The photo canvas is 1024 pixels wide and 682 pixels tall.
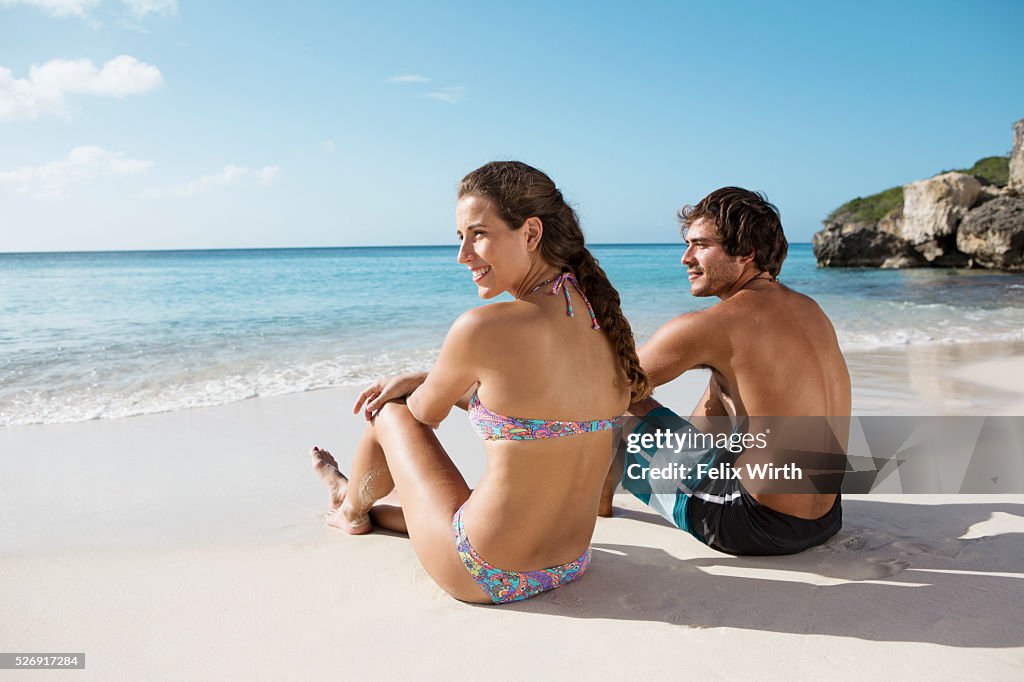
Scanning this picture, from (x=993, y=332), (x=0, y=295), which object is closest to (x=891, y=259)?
(x=993, y=332)

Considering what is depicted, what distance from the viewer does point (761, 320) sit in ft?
9.28

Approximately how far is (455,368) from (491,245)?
1.45 ft

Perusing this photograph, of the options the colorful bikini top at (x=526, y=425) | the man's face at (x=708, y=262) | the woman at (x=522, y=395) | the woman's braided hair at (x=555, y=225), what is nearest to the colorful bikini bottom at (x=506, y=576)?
the woman at (x=522, y=395)

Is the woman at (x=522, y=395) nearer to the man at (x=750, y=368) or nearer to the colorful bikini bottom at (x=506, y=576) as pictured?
the colorful bikini bottom at (x=506, y=576)

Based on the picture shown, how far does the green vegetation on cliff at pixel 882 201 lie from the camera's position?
38.0 metres

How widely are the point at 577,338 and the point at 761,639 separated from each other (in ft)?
3.81

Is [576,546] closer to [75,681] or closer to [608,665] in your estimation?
[608,665]

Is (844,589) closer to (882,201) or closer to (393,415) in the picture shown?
(393,415)

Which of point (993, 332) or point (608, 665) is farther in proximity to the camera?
point (993, 332)

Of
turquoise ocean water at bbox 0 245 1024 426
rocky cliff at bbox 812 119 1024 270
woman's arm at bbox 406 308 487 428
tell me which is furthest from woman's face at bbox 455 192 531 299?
rocky cliff at bbox 812 119 1024 270

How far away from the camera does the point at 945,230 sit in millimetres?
28125

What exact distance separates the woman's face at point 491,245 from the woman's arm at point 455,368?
22 cm

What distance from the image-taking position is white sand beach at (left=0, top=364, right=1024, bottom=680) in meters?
2.32

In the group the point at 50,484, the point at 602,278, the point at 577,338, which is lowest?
the point at 50,484
